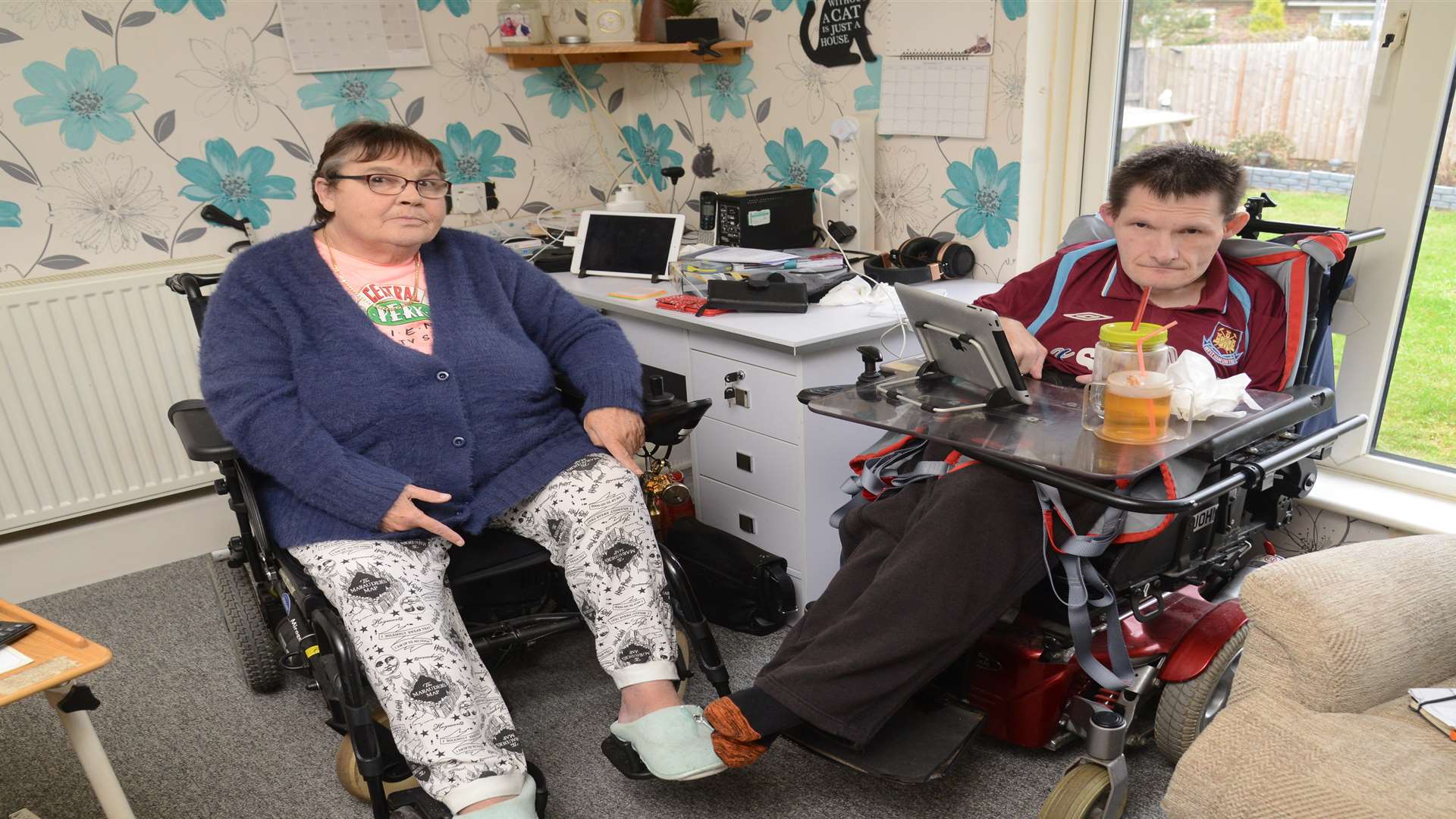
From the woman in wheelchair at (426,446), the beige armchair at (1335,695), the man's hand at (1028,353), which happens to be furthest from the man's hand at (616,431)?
the beige armchair at (1335,695)

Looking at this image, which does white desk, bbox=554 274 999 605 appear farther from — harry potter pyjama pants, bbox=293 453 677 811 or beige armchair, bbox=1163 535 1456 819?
beige armchair, bbox=1163 535 1456 819

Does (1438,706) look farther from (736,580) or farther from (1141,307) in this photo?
(736,580)

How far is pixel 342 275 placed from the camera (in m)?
1.85

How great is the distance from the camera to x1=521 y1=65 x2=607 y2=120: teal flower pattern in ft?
10.5

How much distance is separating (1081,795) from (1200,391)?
60cm

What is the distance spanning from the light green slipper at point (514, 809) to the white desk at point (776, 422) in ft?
2.80

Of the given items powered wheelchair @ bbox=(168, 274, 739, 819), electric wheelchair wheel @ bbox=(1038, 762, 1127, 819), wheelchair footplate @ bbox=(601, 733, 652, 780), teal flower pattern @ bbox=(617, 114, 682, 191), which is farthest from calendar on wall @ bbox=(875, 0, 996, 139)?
wheelchair footplate @ bbox=(601, 733, 652, 780)

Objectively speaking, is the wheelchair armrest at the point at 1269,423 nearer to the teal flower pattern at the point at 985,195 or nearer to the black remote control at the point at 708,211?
the teal flower pattern at the point at 985,195

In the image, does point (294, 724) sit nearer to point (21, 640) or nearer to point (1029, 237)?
point (21, 640)

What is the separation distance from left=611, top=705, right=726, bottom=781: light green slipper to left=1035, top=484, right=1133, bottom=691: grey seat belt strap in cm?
58

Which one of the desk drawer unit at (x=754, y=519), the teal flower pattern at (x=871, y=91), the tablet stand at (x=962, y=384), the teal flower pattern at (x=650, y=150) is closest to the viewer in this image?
the tablet stand at (x=962, y=384)

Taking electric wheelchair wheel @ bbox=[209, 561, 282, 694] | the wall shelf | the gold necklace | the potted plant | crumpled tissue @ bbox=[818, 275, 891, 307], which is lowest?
electric wheelchair wheel @ bbox=[209, 561, 282, 694]

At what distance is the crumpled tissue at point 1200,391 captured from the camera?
4.69 ft

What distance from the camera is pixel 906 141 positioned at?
2.60 m
